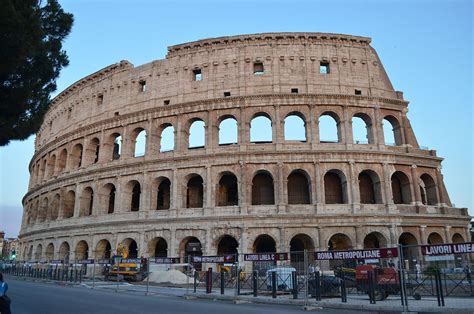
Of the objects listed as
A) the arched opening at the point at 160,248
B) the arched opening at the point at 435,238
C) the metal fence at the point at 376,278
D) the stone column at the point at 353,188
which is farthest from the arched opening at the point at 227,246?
the arched opening at the point at 435,238

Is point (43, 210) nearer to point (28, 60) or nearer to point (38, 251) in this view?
point (38, 251)

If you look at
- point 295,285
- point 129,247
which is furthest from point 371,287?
point 129,247

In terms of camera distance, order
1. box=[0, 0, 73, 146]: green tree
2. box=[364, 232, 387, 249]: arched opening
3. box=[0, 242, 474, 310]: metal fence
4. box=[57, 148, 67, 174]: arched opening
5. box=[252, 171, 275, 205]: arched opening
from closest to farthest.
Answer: box=[0, 0, 73, 146]: green tree < box=[0, 242, 474, 310]: metal fence < box=[364, 232, 387, 249]: arched opening < box=[252, 171, 275, 205]: arched opening < box=[57, 148, 67, 174]: arched opening

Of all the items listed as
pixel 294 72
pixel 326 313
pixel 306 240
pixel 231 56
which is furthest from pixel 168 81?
pixel 326 313

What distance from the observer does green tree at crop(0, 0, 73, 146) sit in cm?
836

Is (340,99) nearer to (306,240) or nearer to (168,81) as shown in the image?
A: (306,240)

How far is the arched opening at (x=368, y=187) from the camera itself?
86.8ft

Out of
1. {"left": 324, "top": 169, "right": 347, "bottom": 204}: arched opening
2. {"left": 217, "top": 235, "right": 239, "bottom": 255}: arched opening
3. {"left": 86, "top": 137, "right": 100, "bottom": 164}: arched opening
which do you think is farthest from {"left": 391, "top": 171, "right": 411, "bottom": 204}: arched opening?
{"left": 86, "top": 137, "right": 100, "bottom": 164}: arched opening

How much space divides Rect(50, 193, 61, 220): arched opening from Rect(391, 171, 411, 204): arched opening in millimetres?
30300

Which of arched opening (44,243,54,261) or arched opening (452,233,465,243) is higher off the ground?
arched opening (452,233,465,243)

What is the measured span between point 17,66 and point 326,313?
35.1 ft

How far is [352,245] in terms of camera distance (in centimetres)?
2436

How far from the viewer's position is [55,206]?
115 ft

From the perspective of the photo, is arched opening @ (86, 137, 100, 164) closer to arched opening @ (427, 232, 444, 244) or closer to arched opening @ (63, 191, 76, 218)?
arched opening @ (63, 191, 76, 218)
